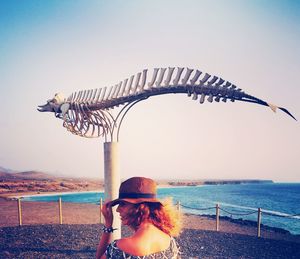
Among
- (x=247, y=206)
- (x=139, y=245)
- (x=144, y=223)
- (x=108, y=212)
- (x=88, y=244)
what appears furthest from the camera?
(x=247, y=206)

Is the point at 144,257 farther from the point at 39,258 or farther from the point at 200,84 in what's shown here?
the point at 39,258

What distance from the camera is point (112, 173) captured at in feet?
22.5

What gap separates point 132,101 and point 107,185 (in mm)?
2158

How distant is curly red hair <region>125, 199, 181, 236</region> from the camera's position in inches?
81.5

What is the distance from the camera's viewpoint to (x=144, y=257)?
196cm

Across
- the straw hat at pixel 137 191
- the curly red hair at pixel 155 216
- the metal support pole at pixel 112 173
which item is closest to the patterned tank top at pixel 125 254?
the curly red hair at pixel 155 216

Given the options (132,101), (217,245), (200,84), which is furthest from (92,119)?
(217,245)

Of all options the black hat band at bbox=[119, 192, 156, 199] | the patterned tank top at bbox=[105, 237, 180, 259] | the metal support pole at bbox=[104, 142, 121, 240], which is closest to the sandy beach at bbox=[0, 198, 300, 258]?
the metal support pole at bbox=[104, 142, 121, 240]

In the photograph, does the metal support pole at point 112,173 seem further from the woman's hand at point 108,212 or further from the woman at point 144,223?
the woman at point 144,223

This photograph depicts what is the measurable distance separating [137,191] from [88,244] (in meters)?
6.87

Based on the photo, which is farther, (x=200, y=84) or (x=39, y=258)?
(x=39, y=258)

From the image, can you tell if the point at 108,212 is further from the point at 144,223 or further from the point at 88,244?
the point at 88,244

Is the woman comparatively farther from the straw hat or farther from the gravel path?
the gravel path

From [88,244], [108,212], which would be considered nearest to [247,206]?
[88,244]
